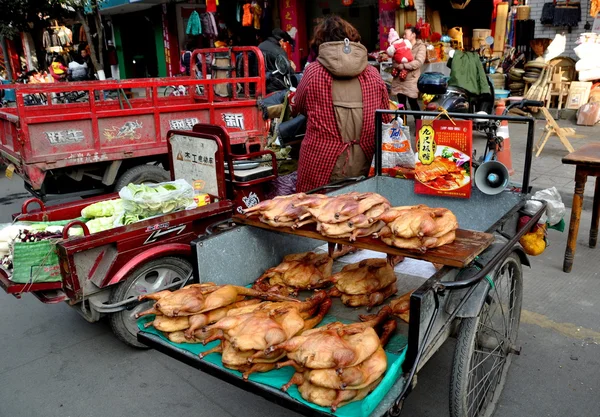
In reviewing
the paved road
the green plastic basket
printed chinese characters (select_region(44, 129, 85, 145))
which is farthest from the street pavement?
printed chinese characters (select_region(44, 129, 85, 145))

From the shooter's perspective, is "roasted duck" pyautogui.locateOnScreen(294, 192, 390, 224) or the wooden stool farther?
the wooden stool

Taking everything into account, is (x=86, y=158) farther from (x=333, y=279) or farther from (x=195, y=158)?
(x=333, y=279)

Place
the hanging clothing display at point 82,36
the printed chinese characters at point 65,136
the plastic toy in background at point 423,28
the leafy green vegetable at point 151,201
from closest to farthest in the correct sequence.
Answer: the leafy green vegetable at point 151,201 → the printed chinese characters at point 65,136 → the plastic toy in background at point 423,28 → the hanging clothing display at point 82,36

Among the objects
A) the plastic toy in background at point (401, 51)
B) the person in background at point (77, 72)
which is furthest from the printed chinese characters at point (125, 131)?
the person in background at point (77, 72)

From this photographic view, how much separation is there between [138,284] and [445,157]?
8.03 feet

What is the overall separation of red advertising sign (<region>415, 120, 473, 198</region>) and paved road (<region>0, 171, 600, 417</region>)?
1210 millimetres

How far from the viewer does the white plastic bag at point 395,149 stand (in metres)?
4.16

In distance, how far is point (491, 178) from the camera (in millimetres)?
3586

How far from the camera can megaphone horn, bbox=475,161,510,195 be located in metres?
3.52

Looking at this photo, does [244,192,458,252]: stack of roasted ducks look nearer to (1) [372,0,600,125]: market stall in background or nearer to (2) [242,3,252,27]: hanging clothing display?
(1) [372,0,600,125]: market stall in background

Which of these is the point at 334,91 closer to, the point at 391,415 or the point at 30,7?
the point at 391,415

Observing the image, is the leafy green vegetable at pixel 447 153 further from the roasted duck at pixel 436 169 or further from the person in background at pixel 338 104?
the person in background at pixel 338 104

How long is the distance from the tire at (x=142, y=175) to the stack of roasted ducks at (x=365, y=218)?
405 cm

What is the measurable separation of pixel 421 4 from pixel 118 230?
1092 centimetres
